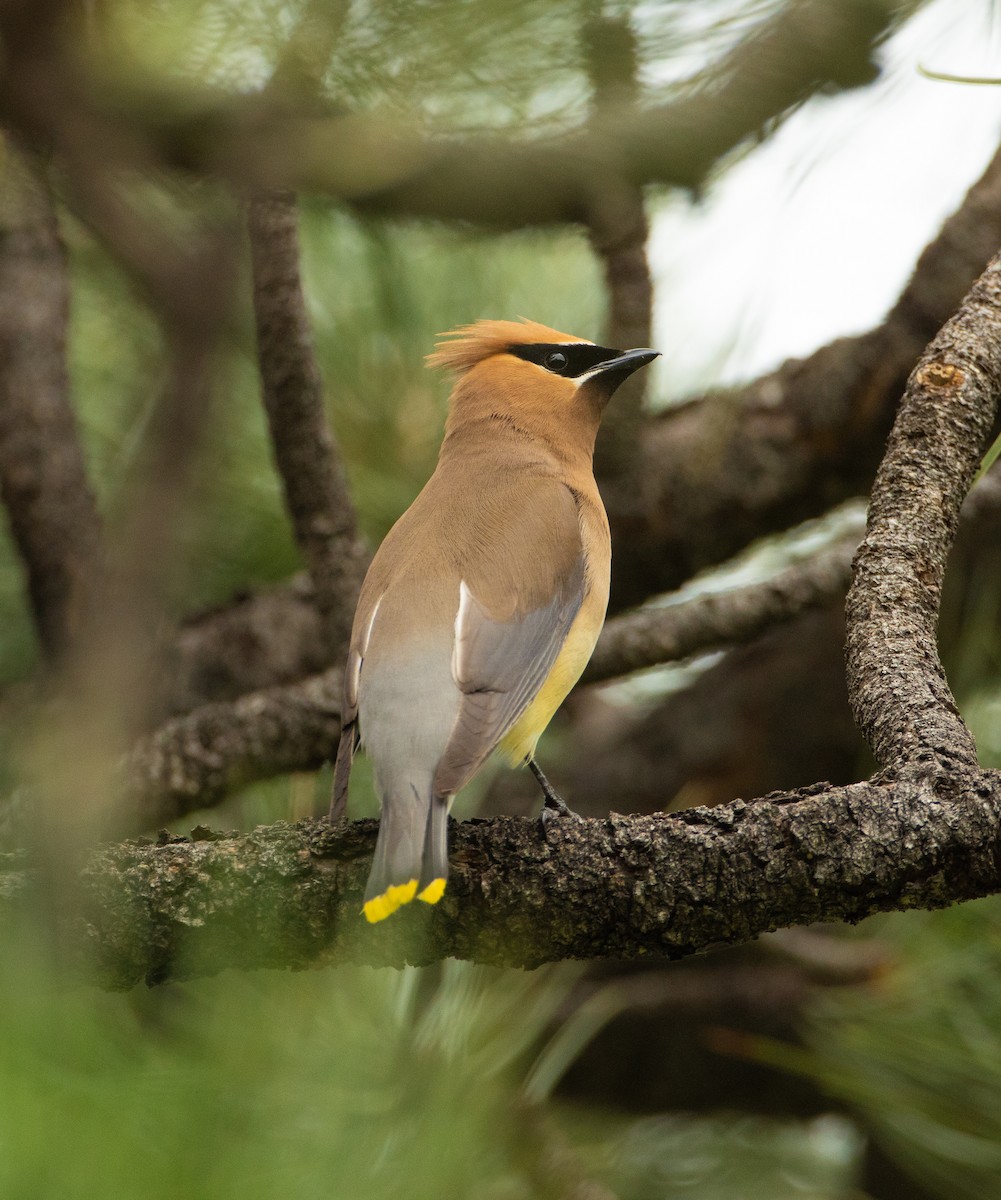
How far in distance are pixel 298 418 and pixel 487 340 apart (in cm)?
80

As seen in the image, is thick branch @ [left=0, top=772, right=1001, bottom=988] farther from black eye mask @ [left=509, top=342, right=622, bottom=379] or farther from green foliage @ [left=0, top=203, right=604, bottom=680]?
green foliage @ [left=0, top=203, right=604, bottom=680]

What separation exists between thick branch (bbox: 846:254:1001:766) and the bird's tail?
0.65 meters

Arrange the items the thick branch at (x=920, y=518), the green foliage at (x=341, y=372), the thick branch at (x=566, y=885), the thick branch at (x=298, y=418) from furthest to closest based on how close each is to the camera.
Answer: the green foliage at (x=341, y=372) < the thick branch at (x=298, y=418) < the thick branch at (x=920, y=518) < the thick branch at (x=566, y=885)

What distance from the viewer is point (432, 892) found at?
2023mm

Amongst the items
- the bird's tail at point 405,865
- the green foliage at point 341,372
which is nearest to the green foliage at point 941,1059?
the bird's tail at point 405,865

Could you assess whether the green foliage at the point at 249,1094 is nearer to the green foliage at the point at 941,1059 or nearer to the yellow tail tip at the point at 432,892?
the yellow tail tip at the point at 432,892

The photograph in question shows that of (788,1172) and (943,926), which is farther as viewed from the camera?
(788,1172)

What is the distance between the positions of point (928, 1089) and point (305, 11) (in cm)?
241

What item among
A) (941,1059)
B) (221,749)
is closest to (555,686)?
(221,749)

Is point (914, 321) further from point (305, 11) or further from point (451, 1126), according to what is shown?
point (451, 1126)

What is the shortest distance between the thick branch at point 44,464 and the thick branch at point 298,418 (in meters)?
0.60

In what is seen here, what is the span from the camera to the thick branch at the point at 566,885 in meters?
1.91

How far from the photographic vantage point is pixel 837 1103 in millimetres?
4086

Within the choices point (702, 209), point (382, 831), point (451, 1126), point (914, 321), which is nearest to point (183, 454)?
point (382, 831)
